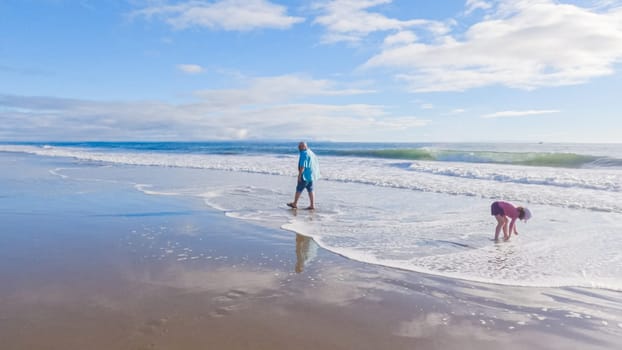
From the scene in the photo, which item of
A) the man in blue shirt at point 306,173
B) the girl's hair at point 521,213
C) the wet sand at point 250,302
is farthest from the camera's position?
the man in blue shirt at point 306,173

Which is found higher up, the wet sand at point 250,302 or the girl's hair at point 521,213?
the girl's hair at point 521,213

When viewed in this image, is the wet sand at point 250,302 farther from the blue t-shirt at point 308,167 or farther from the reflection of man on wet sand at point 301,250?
the blue t-shirt at point 308,167

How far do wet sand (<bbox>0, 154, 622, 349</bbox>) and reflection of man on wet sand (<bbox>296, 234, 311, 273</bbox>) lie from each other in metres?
0.03

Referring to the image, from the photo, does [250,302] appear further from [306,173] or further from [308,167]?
[308,167]

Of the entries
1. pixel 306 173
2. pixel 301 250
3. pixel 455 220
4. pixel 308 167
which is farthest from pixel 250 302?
pixel 308 167

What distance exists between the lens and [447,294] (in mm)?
4578

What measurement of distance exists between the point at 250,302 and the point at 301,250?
2.19 meters

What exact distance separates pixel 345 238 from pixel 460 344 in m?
3.79

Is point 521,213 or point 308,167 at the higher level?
point 308,167

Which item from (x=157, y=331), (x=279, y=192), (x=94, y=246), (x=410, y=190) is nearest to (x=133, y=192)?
(x=279, y=192)

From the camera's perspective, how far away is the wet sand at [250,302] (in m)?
3.44

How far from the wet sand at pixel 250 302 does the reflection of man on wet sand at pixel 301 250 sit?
3cm

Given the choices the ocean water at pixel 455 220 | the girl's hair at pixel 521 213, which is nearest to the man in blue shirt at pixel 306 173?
the ocean water at pixel 455 220

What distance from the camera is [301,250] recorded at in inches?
249
